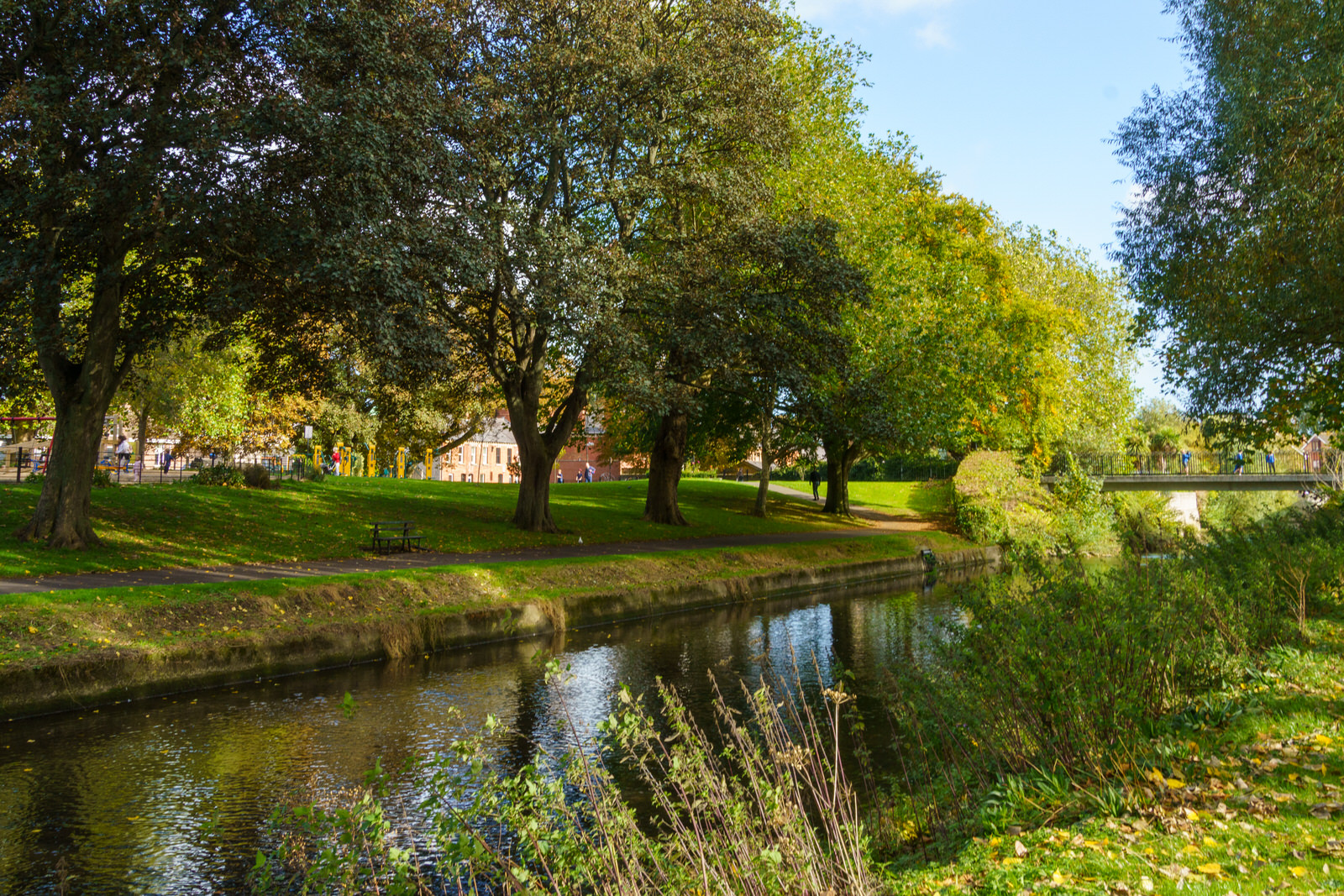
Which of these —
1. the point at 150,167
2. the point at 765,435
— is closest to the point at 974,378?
the point at 765,435

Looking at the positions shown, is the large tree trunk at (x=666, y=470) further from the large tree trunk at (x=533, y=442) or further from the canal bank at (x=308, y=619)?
the canal bank at (x=308, y=619)

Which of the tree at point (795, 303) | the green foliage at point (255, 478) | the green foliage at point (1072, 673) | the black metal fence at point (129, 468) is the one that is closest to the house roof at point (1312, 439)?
the tree at point (795, 303)

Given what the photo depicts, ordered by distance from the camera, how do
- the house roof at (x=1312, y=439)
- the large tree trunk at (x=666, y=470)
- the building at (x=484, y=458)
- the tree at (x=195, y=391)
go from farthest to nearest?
1. the building at (x=484, y=458)
2. the tree at (x=195, y=391)
3. the large tree trunk at (x=666, y=470)
4. the house roof at (x=1312, y=439)

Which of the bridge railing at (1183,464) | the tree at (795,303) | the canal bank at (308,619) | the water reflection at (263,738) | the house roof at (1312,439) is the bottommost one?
the water reflection at (263,738)

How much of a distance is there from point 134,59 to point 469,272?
20.7ft

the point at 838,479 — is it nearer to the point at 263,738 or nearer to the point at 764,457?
the point at 764,457

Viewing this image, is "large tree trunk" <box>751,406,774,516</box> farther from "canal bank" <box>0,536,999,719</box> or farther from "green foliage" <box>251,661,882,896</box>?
"green foliage" <box>251,661,882,896</box>

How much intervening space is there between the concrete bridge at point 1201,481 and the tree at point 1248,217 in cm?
2163

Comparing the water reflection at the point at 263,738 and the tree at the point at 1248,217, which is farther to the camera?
the tree at the point at 1248,217

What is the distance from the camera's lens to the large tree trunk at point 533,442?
84.4 feet

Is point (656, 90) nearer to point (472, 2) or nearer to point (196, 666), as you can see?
point (472, 2)

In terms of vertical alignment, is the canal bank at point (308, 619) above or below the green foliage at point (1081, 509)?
below

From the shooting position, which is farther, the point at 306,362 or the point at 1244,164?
the point at 306,362

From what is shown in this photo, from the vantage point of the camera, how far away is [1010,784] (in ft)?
20.4
